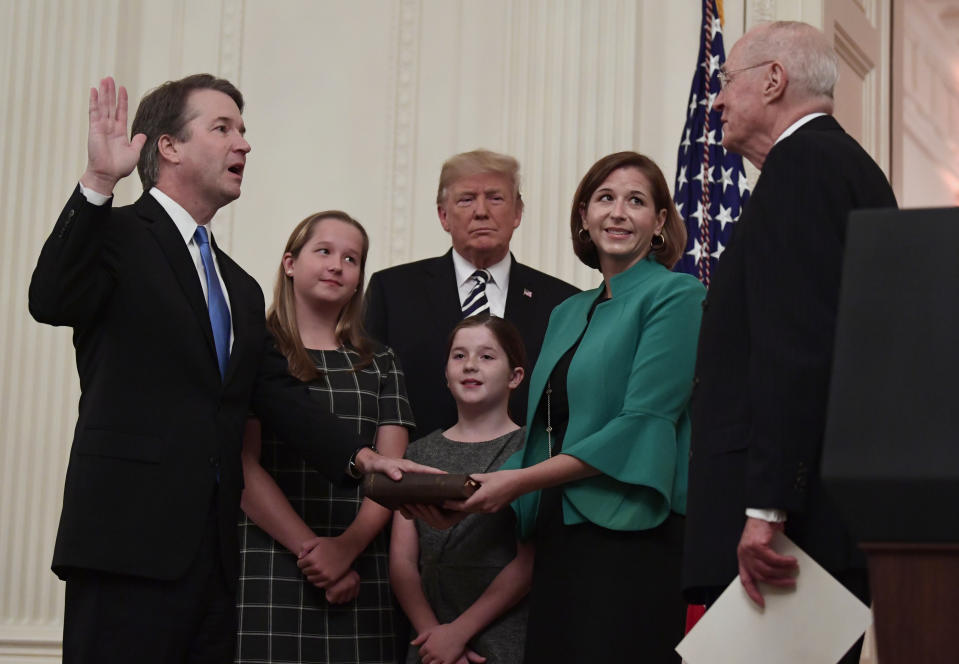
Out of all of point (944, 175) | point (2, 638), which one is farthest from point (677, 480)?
point (944, 175)

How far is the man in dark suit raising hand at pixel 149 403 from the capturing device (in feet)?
8.65

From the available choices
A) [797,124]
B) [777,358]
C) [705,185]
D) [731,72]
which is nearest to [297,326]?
[731,72]

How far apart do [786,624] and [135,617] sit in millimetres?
1276

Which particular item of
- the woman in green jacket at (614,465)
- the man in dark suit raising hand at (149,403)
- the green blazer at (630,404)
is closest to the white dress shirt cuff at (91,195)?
the man in dark suit raising hand at (149,403)

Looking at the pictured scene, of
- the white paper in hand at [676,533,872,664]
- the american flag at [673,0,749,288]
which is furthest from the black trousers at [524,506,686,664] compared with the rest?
the american flag at [673,0,749,288]

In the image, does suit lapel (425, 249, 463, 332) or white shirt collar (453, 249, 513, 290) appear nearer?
suit lapel (425, 249, 463, 332)

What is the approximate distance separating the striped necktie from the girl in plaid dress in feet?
1.73

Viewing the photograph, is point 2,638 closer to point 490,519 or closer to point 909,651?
point 490,519

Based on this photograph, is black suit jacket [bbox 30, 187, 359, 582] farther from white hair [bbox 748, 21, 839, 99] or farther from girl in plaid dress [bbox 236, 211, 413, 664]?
white hair [bbox 748, 21, 839, 99]

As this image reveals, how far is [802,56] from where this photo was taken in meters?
2.72

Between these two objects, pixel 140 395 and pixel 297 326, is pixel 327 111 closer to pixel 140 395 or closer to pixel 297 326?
pixel 297 326

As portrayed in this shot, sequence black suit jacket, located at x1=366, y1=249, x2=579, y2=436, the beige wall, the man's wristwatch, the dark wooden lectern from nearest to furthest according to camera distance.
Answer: the dark wooden lectern, the man's wristwatch, black suit jacket, located at x1=366, y1=249, x2=579, y2=436, the beige wall

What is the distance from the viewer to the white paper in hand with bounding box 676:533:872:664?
2.19m

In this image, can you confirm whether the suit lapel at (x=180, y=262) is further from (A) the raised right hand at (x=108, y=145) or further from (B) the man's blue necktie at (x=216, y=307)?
(A) the raised right hand at (x=108, y=145)
